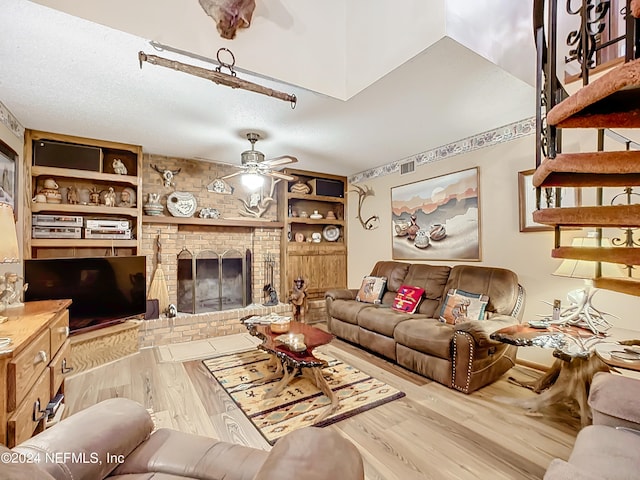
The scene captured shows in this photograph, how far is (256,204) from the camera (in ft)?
16.0

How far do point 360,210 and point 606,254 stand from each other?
390 cm

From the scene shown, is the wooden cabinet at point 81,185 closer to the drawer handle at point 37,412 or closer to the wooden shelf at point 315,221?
the wooden shelf at point 315,221

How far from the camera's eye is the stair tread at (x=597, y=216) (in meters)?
1.25

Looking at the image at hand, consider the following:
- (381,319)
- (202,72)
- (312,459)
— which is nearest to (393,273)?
(381,319)

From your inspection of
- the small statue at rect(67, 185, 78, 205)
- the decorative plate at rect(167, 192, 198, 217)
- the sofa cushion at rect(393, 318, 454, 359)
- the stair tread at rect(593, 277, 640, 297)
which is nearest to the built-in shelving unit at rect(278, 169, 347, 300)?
the decorative plate at rect(167, 192, 198, 217)

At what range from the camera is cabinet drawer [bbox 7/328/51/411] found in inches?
47.3

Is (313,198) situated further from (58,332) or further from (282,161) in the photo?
(58,332)

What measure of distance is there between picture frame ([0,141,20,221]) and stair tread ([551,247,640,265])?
3972 mm

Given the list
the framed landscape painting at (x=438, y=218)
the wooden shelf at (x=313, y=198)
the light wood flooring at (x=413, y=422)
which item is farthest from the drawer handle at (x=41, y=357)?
the framed landscape painting at (x=438, y=218)

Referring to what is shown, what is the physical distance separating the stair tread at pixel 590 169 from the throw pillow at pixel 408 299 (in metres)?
2.35

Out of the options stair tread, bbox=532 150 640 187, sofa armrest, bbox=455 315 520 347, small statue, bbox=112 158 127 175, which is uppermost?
small statue, bbox=112 158 127 175

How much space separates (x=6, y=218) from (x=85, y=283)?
1922mm

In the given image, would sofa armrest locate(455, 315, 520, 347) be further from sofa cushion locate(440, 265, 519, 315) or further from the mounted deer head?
the mounted deer head

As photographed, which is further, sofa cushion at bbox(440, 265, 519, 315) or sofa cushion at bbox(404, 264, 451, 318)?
sofa cushion at bbox(404, 264, 451, 318)
